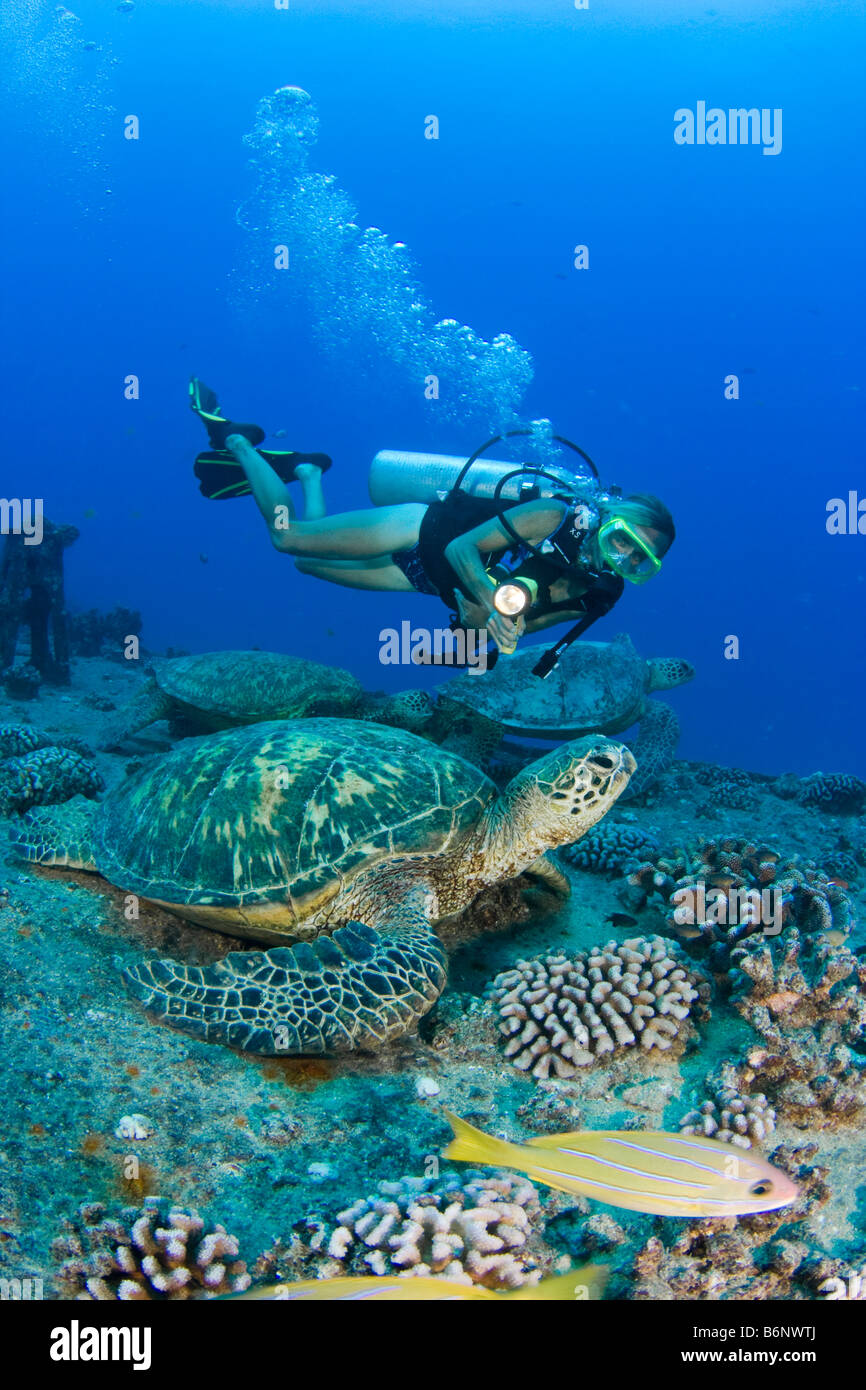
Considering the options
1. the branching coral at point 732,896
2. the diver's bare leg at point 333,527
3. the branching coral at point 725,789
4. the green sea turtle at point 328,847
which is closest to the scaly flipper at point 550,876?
the green sea turtle at point 328,847

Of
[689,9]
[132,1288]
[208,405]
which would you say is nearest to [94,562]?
[689,9]

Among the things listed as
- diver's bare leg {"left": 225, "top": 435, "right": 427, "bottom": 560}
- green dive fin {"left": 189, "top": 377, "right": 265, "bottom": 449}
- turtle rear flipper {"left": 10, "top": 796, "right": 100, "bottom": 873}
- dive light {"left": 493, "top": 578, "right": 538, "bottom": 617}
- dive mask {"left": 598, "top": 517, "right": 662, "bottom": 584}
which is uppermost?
green dive fin {"left": 189, "top": 377, "right": 265, "bottom": 449}

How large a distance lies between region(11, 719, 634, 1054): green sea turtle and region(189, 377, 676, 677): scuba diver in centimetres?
143

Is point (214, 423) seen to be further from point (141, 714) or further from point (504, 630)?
point (504, 630)

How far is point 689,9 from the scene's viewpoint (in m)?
54.0

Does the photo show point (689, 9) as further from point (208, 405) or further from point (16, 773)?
point (16, 773)

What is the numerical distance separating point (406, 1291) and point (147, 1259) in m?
0.80

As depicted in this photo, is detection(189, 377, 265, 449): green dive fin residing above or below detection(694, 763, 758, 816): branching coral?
above

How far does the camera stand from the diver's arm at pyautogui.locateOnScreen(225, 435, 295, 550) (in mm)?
7137

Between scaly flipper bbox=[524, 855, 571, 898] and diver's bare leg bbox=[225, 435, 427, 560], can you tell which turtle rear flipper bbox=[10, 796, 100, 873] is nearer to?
scaly flipper bbox=[524, 855, 571, 898]

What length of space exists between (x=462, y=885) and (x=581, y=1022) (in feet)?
3.65

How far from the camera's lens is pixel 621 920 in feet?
15.4

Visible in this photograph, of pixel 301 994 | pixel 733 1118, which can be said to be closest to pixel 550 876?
pixel 733 1118

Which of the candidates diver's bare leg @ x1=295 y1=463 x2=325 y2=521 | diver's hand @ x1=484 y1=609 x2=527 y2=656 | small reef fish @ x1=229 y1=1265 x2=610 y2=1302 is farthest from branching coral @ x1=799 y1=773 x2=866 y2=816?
small reef fish @ x1=229 y1=1265 x2=610 y2=1302
